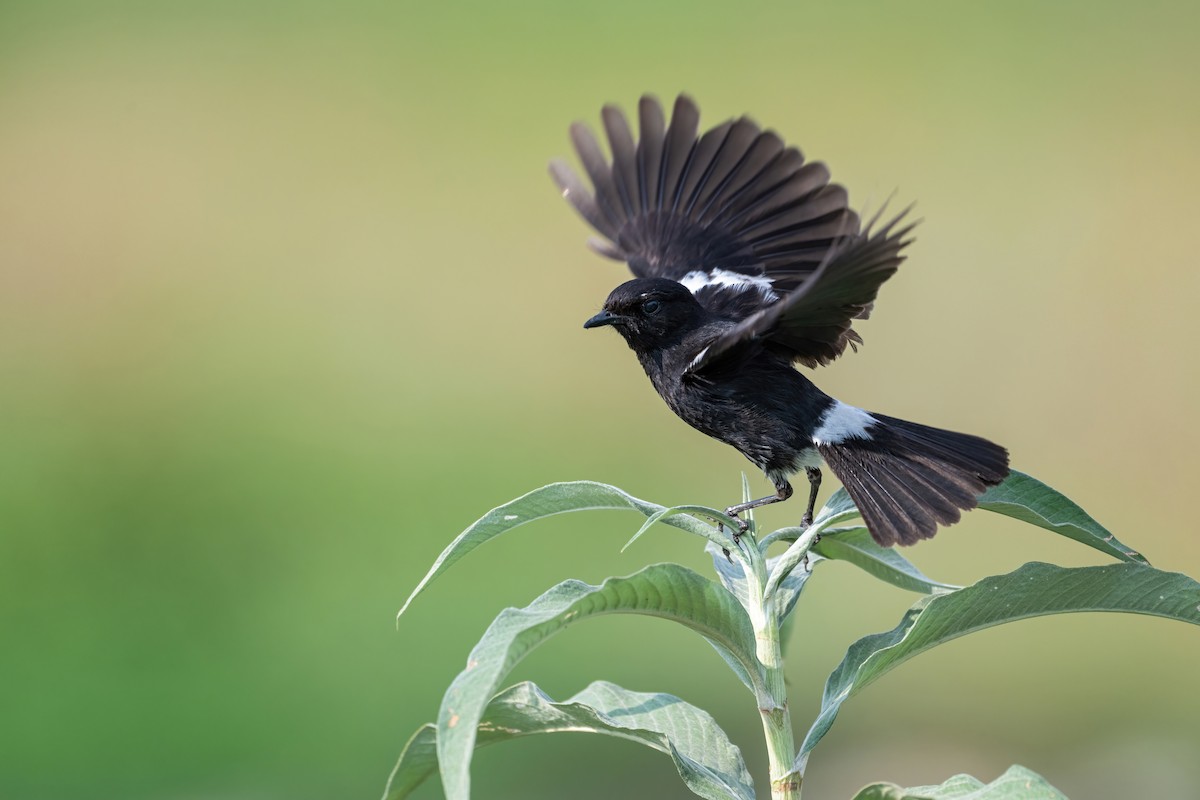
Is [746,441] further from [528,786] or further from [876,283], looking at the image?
[528,786]

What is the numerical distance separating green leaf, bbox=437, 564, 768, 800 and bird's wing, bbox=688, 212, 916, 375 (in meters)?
0.68

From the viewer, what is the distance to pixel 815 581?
27.5ft

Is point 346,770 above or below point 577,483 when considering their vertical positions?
below

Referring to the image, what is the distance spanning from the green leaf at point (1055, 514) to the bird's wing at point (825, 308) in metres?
0.47

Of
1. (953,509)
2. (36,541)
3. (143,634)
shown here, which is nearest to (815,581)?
(143,634)

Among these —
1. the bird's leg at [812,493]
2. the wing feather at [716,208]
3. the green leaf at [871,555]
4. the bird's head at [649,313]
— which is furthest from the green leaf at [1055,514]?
the bird's head at [649,313]

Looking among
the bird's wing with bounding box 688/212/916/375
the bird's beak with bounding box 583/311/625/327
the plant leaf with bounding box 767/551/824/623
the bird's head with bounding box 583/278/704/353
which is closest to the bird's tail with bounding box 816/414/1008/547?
the plant leaf with bounding box 767/551/824/623

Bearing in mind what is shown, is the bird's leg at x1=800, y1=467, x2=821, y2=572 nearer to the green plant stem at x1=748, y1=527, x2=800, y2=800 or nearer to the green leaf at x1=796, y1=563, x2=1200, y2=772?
the green plant stem at x1=748, y1=527, x2=800, y2=800

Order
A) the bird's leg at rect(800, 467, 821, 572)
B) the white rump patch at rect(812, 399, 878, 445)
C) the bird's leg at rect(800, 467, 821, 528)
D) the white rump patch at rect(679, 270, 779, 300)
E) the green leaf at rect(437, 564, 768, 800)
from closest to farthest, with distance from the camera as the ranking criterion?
1. the green leaf at rect(437, 564, 768, 800)
2. the bird's leg at rect(800, 467, 821, 572)
3. the bird's leg at rect(800, 467, 821, 528)
4. the white rump patch at rect(812, 399, 878, 445)
5. the white rump patch at rect(679, 270, 779, 300)

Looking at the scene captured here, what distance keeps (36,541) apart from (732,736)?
4.76 meters

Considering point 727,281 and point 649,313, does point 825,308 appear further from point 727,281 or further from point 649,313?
point 727,281

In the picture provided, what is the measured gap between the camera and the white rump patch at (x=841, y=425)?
10.5 feet

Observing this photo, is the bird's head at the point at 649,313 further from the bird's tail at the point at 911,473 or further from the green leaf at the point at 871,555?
the green leaf at the point at 871,555

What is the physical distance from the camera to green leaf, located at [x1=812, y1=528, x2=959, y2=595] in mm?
2342
